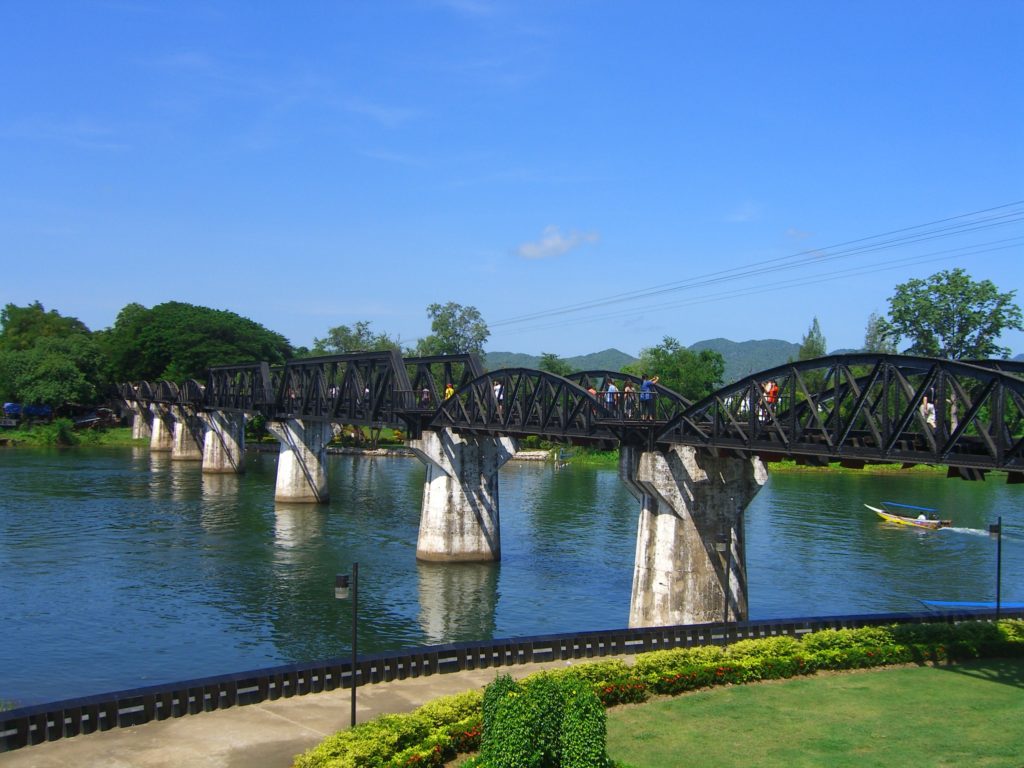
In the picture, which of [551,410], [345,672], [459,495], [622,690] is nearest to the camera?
[622,690]

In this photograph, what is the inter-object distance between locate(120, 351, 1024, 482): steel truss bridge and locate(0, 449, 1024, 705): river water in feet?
26.6

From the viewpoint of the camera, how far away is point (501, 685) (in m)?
17.7

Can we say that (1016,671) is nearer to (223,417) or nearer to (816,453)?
(816,453)

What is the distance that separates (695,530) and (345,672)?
15779 mm

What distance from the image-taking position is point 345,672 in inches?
950

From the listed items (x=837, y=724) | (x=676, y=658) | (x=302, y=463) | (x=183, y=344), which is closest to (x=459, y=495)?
(x=302, y=463)

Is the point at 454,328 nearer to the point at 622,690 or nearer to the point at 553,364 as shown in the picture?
the point at 553,364

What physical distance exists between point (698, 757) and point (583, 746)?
4823mm

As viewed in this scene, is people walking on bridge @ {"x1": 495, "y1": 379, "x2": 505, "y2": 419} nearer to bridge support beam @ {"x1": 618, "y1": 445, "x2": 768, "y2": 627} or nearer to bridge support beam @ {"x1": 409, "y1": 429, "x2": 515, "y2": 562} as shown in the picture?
bridge support beam @ {"x1": 409, "y1": 429, "x2": 515, "y2": 562}

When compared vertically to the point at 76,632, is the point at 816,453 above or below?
above

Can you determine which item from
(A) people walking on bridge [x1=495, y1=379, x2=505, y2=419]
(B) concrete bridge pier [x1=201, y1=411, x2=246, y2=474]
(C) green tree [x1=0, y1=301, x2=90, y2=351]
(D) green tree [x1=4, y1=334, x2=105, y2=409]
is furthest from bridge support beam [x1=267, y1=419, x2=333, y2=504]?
(C) green tree [x1=0, y1=301, x2=90, y2=351]

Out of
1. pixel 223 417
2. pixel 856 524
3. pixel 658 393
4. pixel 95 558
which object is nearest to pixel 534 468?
pixel 223 417

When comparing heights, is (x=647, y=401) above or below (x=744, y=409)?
above

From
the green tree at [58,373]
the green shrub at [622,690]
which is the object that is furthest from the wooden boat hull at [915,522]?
the green tree at [58,373]
